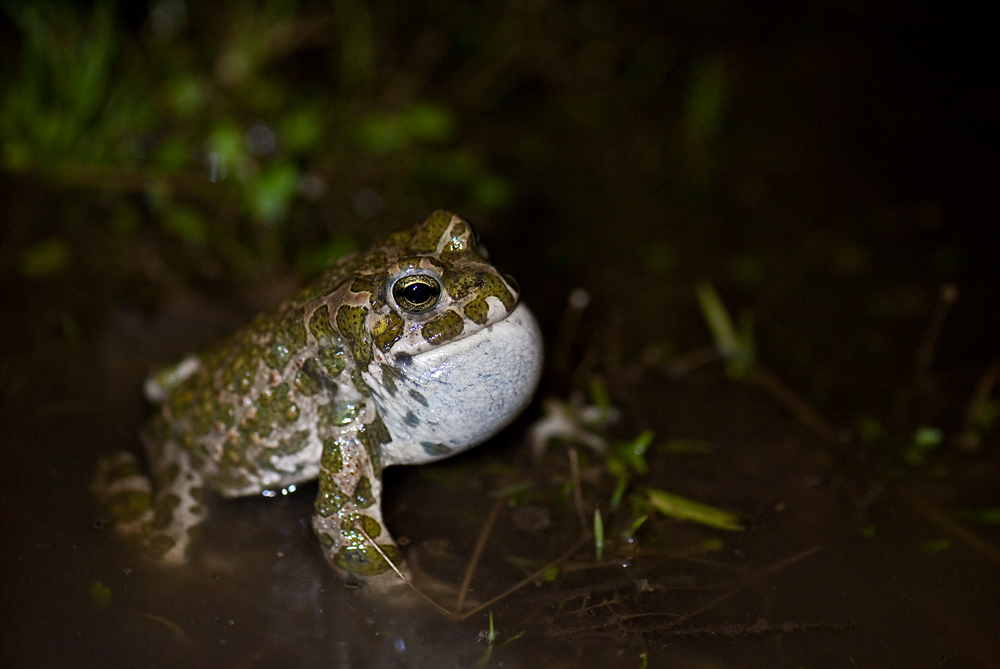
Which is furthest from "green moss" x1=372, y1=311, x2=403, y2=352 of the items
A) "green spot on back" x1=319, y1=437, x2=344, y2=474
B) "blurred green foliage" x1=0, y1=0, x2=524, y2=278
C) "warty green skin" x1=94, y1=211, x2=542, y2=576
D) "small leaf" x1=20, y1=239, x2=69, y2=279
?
"small leaf" x1=20, y1=239, x2=69, y2=279

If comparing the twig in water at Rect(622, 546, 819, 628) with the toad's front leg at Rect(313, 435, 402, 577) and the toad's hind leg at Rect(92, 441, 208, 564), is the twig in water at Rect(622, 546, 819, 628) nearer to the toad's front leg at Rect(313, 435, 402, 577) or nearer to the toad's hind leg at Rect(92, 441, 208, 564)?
the toad's front leg at Rect(313, 435, 402, 577)

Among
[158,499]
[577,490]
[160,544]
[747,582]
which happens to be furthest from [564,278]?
[160,544]

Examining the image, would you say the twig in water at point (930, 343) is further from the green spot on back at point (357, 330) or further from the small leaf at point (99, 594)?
the small leaf at point (99, 594)

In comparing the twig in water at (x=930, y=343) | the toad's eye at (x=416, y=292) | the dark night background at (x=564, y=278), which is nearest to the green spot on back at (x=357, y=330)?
the toad's eye at (x=416, y=292)

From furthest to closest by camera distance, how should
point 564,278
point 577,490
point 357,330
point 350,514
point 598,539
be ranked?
point 564,278 < point 577,490 < point 598,539 < point 350,514 < point 357,330

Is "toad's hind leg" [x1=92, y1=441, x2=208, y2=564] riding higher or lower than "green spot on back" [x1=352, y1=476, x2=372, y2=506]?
higher

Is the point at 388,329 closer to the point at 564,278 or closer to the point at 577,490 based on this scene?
the point at 577,490

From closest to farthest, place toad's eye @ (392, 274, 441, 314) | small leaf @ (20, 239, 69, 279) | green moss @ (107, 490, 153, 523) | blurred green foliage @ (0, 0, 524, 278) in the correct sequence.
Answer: toad's eye @ (392, 274, 441, 314) → green moss @ (107, 490, 153, 523) → small leaf @ (20, 239, 69, 279) → blurred green foliage @ (0, 0, 524, 278)
